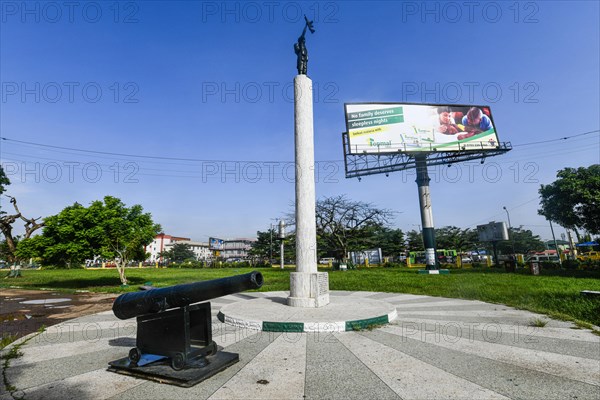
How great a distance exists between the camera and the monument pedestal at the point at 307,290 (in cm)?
713

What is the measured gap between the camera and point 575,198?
22281 millimetres

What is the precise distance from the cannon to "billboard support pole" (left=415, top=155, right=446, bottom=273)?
21.3 m

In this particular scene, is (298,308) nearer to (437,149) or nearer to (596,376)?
(596,376)

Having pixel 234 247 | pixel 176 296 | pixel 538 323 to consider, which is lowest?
pixel 538 323

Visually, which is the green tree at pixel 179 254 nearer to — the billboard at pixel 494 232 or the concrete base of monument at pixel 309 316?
the billboard at pixel 494 232

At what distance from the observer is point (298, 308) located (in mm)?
6891

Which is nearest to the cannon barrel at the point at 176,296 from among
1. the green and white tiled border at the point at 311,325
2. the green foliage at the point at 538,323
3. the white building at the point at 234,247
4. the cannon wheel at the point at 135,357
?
the cannon wheel at the point at 135,357

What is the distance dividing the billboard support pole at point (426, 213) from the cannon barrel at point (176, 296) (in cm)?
2129

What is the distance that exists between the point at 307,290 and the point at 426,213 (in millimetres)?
18855

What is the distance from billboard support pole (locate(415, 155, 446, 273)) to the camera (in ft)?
73.7

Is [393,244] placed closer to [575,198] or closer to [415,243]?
[415,243]

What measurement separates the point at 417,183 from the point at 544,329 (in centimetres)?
1999

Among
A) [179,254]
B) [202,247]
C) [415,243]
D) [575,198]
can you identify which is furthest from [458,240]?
[202,247]

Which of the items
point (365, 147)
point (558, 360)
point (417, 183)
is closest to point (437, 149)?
point (417, 183)
